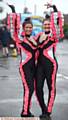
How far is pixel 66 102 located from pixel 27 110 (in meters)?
2.33

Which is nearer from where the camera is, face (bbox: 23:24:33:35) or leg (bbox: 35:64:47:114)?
face (bbox: 23:24:33:35)

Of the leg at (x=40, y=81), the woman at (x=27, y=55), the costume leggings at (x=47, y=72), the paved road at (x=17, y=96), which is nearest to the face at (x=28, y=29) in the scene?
the woman at (x=27, y=55)

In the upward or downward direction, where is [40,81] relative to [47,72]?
downward

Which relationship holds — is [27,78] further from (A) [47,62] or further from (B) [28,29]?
(B) [28,29]

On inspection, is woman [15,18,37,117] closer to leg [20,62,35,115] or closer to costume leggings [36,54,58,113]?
leg [20,62,35,115]

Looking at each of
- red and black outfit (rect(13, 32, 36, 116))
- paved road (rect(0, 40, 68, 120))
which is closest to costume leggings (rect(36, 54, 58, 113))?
red and black outfit (rect(13, 32, 36, 116))

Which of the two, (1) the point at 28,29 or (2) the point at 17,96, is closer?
(1) the point at 28,29

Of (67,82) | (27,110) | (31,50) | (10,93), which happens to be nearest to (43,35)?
(31,50)

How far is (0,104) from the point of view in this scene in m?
11.3

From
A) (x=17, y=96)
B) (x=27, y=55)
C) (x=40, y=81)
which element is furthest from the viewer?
(x=17, y=96)

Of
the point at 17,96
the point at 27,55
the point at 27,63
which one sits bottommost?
the point at 17,96

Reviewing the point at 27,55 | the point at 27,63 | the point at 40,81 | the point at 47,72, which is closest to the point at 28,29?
the point at 27,55

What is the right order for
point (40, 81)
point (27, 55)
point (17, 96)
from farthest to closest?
point (17, 96) < point (40, 81) < point (27, 55)

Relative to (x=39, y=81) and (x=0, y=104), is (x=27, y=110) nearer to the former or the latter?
(x=39, y=81)
